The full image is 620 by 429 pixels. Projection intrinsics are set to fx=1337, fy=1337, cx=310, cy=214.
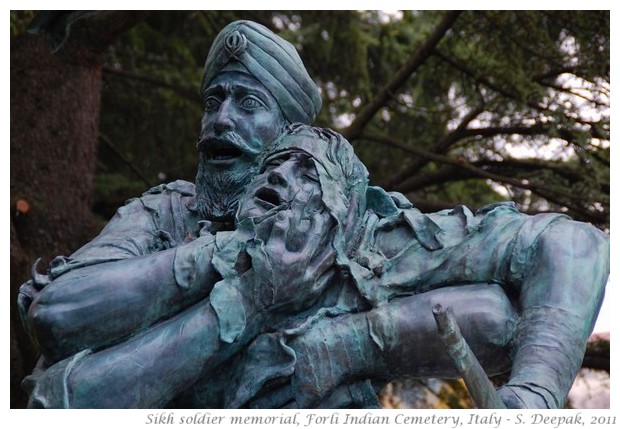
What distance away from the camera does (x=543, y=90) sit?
893 cm

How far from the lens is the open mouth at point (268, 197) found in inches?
180

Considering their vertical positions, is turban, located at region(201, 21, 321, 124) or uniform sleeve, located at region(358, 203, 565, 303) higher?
turban, located at region(201, 21, 321, 124)

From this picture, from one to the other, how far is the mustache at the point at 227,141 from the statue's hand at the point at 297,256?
0.38 m

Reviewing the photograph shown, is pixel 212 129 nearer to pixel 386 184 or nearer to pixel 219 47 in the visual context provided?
pixel 219 47

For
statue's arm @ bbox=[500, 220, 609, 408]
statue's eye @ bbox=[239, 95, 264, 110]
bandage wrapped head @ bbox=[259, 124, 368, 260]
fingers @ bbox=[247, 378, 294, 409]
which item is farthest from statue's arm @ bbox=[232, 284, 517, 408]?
statue's eye @ bbox=[239, 95, 264, 110]

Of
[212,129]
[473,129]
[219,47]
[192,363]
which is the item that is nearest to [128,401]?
[192,363]

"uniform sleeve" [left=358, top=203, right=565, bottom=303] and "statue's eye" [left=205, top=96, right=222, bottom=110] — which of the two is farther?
"statue's eye" [left=205, top=96, right=222, bottom=110]

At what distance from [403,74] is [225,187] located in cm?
472

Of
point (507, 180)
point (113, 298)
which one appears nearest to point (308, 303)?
point (113, 298)

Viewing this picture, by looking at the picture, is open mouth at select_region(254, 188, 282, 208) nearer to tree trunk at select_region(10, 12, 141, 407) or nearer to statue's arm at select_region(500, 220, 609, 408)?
statue's arm at select_region(500, 220, 609, 408)

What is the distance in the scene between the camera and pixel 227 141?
15.8 ft

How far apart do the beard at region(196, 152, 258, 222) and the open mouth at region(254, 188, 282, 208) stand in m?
0.19

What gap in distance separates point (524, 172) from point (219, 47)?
196 inches

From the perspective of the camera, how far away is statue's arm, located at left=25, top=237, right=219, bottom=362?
436 cm
